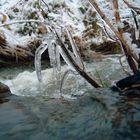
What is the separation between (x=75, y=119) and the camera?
10.4 ft

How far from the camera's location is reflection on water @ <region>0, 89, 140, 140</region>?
2.80 metres

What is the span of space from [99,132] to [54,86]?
252 centimetres

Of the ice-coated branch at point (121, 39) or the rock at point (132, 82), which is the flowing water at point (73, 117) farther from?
the ice-coated branch at point (121, 39)

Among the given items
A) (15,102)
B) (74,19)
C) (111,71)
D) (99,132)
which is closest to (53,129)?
(99,132)

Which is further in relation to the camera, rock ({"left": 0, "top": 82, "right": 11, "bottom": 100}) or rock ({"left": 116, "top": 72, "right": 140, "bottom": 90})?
rock ({"left": 0, "top": 82, "right": 11, "bottom": 100})

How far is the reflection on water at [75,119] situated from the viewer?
280 cm

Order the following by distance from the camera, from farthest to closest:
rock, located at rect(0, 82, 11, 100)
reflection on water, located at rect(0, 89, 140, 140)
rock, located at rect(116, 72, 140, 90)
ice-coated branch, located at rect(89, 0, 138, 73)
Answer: rock, located at rect(0, 82, 11, 100)
ice-coated branch, located at rect(89, 0, 138, 73)
rock, located at rect(116, 72, 140, 90)
reflection on water, located at rect(0, 89, 140, 140)

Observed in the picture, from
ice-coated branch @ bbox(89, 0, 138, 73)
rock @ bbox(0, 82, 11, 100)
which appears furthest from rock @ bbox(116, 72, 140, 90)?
rock @ bbox(0, 82, 11, 100)

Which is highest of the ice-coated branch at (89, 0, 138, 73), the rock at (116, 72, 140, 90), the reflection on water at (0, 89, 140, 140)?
the ice-coated branch at (89, 0, 138, 73)

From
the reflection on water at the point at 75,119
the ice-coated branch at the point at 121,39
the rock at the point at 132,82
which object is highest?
the ice-coated branch at the point at 121,39

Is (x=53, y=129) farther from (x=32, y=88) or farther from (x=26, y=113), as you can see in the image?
(x=32, y=88)

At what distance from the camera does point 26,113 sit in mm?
3605

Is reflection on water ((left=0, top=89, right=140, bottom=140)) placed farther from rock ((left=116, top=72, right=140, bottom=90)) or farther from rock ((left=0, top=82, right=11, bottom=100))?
rock ((left=0, top=82, right=11, bottom=100))

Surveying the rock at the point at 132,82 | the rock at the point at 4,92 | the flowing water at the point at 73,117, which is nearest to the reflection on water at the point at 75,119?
the flowing water at the point at 73,117
